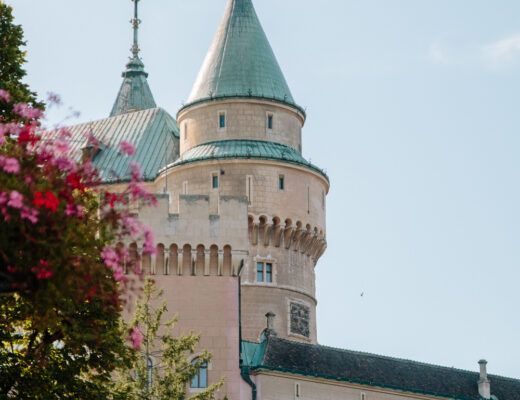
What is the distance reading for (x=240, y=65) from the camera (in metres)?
55.8

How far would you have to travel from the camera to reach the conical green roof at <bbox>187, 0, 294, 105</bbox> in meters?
55.1

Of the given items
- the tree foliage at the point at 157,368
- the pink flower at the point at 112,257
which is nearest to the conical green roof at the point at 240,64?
the tree foliage at the point at 157,368

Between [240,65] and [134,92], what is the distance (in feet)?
84.1

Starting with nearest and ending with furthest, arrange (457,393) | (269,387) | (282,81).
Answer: (269,387) → (457,393) → (282,81)

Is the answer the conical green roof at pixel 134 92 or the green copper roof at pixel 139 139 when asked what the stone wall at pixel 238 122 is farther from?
the conical green roof at pixel 134 92

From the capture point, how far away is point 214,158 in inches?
2078

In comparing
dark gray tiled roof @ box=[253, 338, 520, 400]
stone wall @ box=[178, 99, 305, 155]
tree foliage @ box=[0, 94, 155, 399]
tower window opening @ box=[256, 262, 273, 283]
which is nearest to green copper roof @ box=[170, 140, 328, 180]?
stone wall @ box=[178, 99, 305, 155]

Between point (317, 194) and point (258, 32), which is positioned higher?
point (258, 32)

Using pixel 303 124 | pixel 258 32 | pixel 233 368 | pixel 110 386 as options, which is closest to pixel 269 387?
pixel 233 368

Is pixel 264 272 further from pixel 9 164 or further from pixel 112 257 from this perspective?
pixel 9 164

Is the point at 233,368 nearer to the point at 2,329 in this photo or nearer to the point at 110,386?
the point at 110,386

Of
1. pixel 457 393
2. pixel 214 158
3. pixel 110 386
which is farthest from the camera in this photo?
pixel 214 158

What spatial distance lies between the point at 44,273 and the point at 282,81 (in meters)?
41.8

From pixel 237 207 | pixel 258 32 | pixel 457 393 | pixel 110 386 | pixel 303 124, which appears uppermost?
pixel 258 32
